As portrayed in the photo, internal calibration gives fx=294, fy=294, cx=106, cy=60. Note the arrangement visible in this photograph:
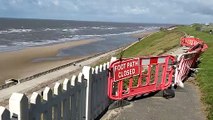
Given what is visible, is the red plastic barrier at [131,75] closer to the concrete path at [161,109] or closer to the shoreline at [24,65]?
the concrete path at [161,109]

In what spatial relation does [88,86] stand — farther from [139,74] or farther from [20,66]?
[20,66]

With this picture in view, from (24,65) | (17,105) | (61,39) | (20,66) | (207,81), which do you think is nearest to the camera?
(17,105)

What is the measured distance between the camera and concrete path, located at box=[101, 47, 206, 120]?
6.70 meters

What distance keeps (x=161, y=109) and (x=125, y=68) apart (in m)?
1.34

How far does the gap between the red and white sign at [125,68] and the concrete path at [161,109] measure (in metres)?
0.76

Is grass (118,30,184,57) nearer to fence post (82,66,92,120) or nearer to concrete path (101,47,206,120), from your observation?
concrete path (101,47,206,120)

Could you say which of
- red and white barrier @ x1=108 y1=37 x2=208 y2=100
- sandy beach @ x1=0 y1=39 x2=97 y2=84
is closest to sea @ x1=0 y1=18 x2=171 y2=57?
sandy beach @ x1=0 y1=39 x2=97 y2=84

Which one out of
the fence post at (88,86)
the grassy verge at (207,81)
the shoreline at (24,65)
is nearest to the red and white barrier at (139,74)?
the grassy verge at (207,81)

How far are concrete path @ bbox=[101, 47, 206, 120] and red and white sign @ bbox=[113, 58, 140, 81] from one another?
0.76 metres

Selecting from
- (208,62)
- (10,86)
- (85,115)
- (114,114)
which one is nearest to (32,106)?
(85,115)

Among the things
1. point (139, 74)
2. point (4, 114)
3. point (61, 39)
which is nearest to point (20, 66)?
point (139, 74)

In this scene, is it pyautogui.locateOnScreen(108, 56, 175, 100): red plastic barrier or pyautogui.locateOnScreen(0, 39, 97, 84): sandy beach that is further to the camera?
pyautogui.locateOnScreen(0, 39, 97, 84): sandy beach

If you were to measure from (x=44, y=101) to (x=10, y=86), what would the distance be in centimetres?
1484

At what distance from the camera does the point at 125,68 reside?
7.29m
